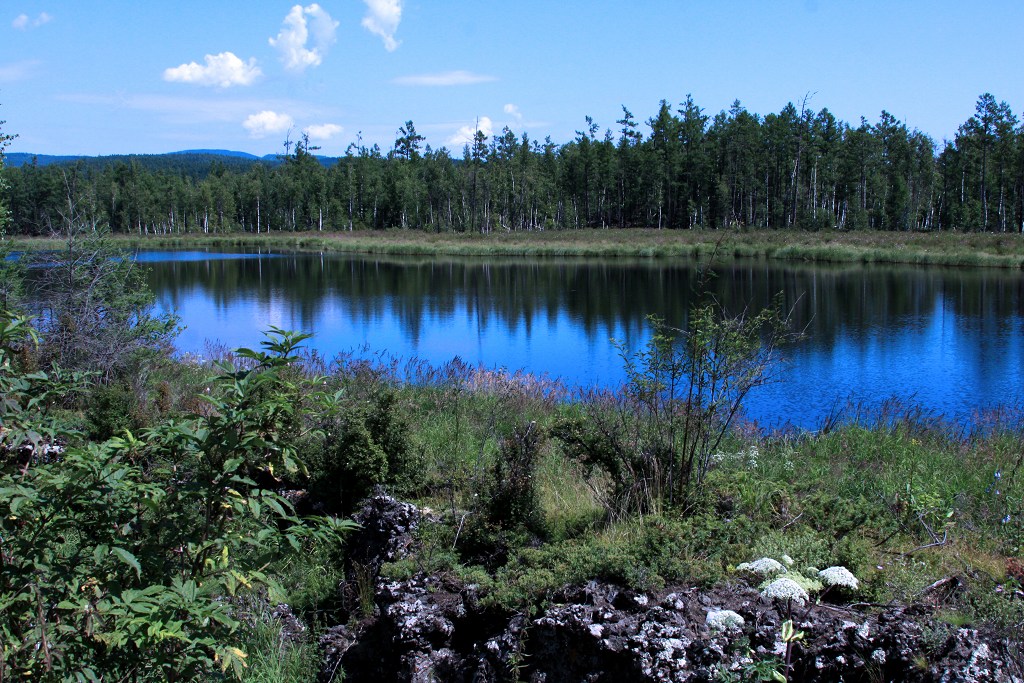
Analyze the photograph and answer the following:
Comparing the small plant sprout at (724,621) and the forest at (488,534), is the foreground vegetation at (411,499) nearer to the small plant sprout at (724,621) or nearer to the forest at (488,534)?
the forest at (488,534)

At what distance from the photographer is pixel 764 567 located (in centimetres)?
479

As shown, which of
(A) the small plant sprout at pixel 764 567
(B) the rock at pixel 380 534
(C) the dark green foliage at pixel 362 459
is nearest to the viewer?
(A) the small plant sprout at pixel 764 567

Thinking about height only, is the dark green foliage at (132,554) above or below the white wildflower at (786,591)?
above

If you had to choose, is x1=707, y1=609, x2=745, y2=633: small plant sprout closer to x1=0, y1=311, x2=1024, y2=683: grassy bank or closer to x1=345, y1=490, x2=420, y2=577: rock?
x1=0, y1=311, x2=1024, y2=683: grassy bank

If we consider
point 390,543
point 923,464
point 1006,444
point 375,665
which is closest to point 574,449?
point 390,543

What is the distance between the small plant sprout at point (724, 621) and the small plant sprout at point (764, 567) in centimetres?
55

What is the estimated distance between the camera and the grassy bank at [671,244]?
58.6 metres

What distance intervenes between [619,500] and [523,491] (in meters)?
0.80

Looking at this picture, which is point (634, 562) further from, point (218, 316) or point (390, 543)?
point (218, 316)

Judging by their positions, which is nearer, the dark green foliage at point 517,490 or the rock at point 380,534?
the dark green foliage at point 517,490

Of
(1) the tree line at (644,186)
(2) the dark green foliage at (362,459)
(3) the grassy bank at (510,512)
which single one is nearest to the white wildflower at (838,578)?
(3) the grassy bank at (510,512)

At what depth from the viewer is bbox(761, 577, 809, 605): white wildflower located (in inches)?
171

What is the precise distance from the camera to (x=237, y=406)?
3.39 meters

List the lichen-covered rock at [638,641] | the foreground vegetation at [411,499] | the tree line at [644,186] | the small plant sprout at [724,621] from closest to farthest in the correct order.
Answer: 1. the foreground vegetation at [411,499]
2. the lichen-covered rock at [638,641]
3. the small plant sprout at [724,621]
4. the tree line at [644,186]
